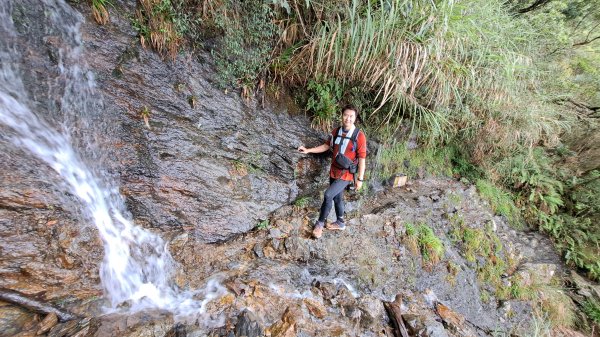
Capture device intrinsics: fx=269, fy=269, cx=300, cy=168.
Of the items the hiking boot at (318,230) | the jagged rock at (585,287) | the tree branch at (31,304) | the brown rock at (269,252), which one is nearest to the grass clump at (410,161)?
the hiking boot at (318,230)

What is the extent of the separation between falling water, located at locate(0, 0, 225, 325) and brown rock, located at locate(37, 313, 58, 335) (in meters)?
0.43

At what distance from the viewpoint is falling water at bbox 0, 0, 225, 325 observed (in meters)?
2.55

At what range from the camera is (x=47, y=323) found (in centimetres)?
234

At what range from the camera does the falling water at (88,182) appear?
255 centimetres

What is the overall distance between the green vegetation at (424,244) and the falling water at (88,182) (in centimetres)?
305

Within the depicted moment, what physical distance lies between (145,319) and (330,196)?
2.48 m

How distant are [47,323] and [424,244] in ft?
15.8

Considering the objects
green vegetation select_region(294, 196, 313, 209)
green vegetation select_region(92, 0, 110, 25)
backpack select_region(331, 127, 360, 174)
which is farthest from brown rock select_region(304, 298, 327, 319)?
green vegetation select_region(92, 0, 110, 25)

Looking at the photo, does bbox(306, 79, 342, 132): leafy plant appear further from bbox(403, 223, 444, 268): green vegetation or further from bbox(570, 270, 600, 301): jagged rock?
bbox(570, 270, 600, 301): jagged rock

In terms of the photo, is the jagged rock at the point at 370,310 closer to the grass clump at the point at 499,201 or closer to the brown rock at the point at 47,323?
the brown rock at the point at 47,323

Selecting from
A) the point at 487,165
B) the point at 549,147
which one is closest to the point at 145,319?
the point at 487,165

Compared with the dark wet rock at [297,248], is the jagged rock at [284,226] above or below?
above

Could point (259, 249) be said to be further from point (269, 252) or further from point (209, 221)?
point (209, 221)

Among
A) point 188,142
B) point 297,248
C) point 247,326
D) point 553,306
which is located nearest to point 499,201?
point 553,306
